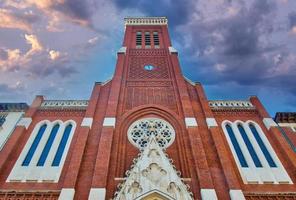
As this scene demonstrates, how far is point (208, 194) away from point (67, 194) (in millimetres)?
7615

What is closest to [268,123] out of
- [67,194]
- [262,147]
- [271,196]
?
[262,147]

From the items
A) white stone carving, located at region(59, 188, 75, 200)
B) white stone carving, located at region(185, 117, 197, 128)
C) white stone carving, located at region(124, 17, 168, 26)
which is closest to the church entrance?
white stone carving, located at region(59, 188, 75, 200)

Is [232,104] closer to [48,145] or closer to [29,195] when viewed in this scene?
[48,145]

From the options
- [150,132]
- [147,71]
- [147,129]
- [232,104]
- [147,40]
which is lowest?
[150,132]

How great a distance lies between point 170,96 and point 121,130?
5249 millimetres

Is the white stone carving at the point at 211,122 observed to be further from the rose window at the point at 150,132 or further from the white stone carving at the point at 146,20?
the white stone carving at the point at 146,20

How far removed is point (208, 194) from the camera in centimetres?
1273

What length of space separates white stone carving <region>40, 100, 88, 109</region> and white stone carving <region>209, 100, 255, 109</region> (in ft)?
34.6

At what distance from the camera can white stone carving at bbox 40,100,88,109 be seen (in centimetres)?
1866

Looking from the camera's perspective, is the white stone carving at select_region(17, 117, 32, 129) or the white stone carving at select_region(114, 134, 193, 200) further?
the white stone carving at select_region(17, 117, 32, 129)

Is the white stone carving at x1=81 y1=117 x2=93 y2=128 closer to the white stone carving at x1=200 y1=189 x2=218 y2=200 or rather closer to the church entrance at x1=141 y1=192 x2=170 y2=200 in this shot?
the church entrance at x1=141 y1=192 x2=170 y2=200

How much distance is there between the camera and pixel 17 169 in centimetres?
1455

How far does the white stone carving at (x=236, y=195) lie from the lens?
41.3 ft

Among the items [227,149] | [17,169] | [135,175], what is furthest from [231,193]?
[17,169]
